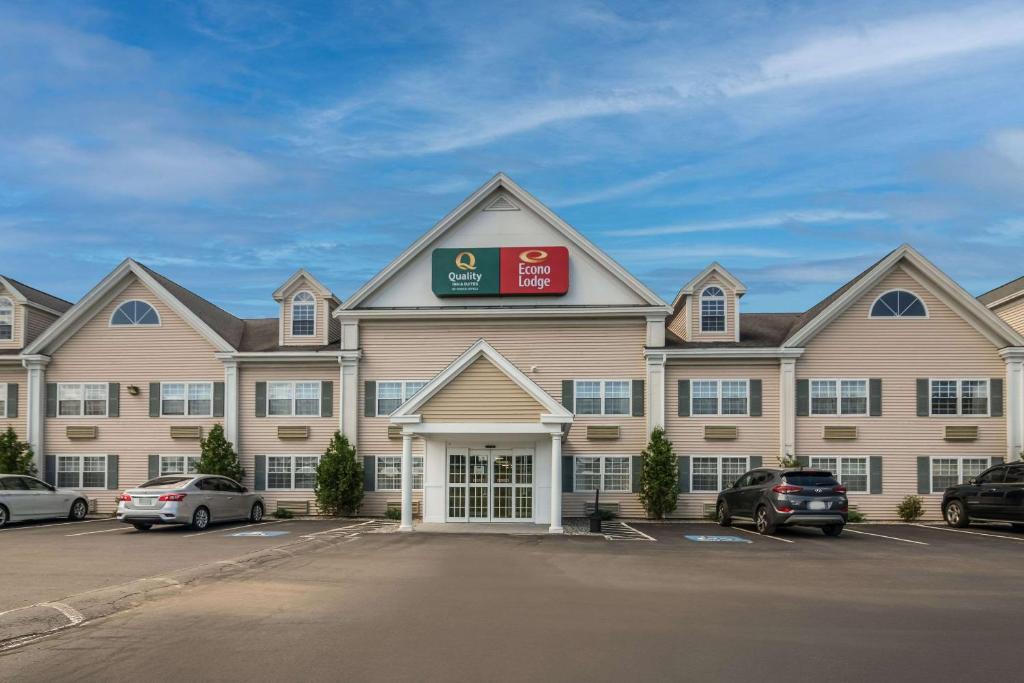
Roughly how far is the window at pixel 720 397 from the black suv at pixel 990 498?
21.1 feet

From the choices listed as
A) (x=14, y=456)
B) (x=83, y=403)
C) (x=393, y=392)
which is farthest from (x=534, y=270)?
(x=14, y=456)

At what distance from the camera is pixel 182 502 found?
22094 mm

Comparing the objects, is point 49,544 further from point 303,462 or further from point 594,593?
point 594,593

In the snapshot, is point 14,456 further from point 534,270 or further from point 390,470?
point 534,270

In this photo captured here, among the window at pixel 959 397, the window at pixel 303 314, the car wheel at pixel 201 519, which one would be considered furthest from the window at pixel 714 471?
the car wheel at pixel 201 519

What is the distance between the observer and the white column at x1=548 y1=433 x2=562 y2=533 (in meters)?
22.7

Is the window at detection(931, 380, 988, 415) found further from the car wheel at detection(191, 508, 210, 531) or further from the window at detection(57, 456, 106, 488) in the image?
the window at detection(57, 456, 106, 488)

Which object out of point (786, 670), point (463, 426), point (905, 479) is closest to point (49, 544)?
point (463, 426)

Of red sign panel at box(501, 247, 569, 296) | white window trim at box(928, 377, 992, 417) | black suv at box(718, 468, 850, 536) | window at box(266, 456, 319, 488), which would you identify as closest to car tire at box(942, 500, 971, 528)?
white window trim at box(928, 377, 992, 417)

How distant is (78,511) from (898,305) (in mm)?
26233

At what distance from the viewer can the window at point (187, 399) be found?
95.7 ft

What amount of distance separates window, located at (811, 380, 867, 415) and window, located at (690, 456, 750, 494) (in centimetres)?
286

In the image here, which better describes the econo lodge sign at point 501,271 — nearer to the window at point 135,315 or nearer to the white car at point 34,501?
the window at point 135,315

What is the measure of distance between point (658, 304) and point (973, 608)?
16930mm
